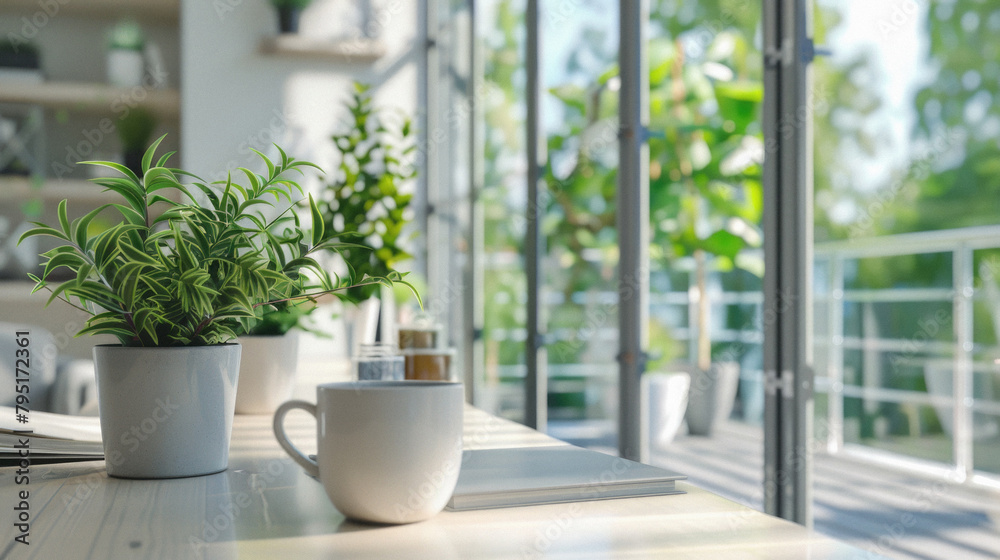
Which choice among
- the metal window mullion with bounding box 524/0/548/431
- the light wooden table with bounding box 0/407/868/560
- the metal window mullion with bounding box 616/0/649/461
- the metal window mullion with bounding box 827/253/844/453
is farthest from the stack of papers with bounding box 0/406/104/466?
the metal window mullion with bounding box 827/253/844/453

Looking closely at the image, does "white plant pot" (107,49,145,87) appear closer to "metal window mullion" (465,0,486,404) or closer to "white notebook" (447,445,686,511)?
"metal window mullion" (465,0,486,404)

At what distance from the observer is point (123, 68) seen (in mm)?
2822

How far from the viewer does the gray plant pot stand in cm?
487

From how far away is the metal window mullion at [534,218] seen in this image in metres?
2.07

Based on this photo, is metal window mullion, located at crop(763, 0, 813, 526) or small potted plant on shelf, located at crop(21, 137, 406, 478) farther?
metal window mullion, located at crop(763, 0, 813, 526)

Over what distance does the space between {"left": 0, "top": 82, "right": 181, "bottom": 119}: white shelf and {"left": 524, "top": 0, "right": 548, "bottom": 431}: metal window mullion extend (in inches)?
58.1

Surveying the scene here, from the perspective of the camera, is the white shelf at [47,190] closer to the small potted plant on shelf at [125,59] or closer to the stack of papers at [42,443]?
the small potted plant on shelf at [125,59]

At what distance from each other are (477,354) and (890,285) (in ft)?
6.77

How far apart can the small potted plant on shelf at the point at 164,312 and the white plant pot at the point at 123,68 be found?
8.31 ft

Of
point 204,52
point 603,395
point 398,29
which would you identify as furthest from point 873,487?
point 204,52

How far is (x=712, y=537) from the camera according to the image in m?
0.44

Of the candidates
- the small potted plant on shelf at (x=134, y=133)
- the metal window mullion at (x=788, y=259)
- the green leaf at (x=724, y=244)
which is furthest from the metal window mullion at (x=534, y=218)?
the green leaf at (x=724, y=244)

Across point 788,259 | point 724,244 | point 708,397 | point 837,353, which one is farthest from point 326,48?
point 708,397

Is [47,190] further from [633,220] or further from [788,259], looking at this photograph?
[788,259]
